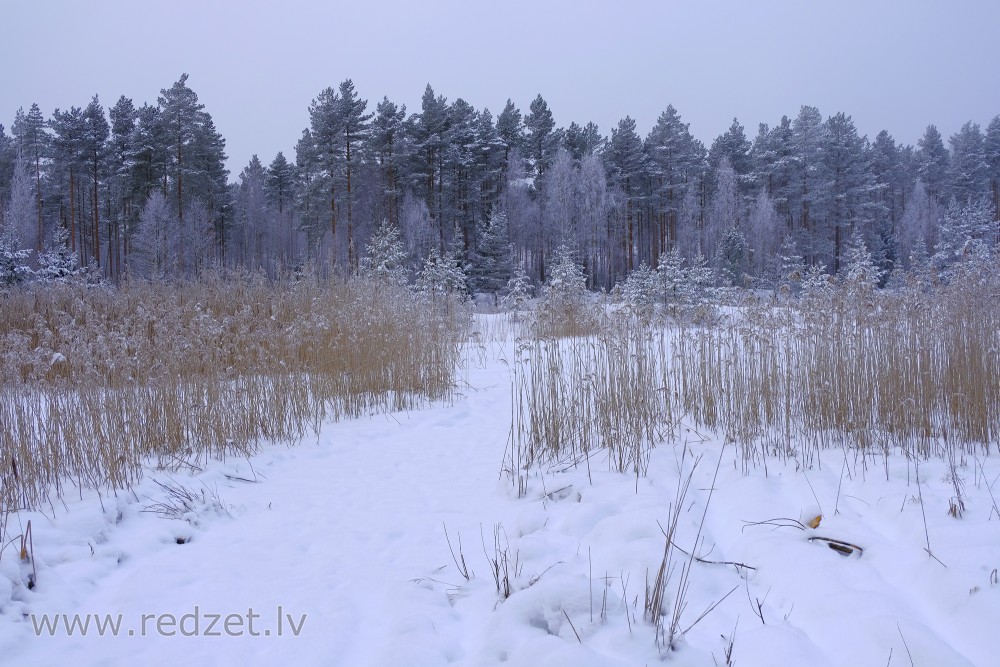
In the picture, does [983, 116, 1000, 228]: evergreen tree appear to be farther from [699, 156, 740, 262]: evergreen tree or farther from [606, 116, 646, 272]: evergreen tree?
[606, 116, 646, 272]: evergreen tree

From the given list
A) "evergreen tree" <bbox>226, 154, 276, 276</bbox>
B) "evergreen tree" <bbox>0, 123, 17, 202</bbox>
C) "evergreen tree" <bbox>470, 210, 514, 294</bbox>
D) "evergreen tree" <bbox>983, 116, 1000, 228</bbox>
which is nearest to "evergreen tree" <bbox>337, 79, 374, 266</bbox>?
"evergreen tree" <bbox>470, 210, 514, 294</bbox>

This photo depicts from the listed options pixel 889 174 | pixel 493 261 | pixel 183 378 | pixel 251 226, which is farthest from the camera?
pixel 889 174

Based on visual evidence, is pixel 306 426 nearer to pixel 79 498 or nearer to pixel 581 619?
pixel 79 498

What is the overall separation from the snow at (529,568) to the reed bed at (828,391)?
23 centimetres

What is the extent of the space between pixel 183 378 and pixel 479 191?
27.7 meters

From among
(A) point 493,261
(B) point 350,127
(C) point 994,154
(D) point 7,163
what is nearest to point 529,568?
(A) point 493,261

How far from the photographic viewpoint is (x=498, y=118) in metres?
31.9

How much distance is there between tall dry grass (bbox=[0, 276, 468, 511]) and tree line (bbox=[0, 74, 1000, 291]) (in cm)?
1504

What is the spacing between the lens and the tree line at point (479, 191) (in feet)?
83.2

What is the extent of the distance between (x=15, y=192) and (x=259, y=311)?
85.0 ft

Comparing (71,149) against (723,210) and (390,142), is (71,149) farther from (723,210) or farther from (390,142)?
(723,210)

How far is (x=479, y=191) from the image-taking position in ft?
100

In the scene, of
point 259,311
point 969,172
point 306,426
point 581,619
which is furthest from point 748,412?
point 969,172

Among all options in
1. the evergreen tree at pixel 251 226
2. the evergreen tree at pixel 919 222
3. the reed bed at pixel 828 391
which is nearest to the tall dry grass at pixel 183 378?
the reed bed at pixel 828 391
